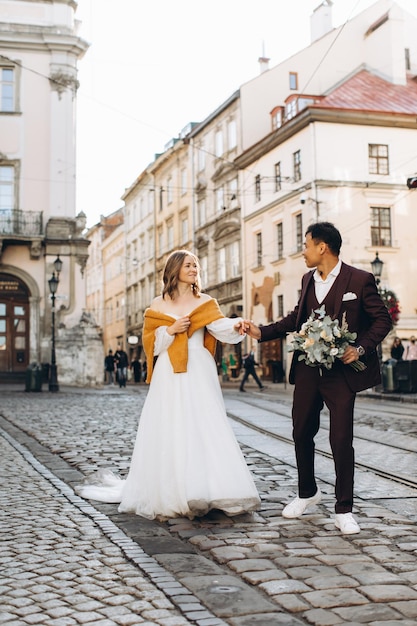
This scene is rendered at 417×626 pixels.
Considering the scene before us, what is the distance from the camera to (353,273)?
16.8 ft

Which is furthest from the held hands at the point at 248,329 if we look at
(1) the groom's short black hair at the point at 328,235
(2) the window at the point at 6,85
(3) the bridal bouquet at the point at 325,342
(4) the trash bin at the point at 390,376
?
(2) the window at the point at 6,85

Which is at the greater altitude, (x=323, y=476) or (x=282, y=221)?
(x=282, y=221)

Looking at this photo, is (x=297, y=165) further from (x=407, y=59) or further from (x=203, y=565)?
(x=203, y=565)

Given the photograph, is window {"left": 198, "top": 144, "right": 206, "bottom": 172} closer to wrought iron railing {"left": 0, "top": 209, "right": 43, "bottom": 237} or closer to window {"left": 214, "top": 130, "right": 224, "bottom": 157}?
window {"left": 214, "top": 130, "right": 224, "bottom": 157}

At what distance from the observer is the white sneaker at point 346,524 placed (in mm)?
4801

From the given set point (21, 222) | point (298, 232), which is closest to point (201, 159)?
point (298, 232)

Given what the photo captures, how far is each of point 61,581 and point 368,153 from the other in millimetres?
31987

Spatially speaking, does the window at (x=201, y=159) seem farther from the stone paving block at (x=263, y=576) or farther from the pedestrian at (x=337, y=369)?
the stone paving block at (x=263, y=576)

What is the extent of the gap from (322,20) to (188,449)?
39.5 metres

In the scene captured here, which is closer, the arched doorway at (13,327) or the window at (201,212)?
the arched doorway at (13,327)

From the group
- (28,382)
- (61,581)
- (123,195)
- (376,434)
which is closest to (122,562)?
(61,581)

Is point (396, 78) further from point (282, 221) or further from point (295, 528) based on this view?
point (295, 528)

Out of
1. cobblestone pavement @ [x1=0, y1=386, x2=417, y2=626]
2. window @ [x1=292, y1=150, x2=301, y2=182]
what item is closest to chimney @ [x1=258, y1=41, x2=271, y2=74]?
window @ [x1=292, y1=150, x2=301, y2=182]

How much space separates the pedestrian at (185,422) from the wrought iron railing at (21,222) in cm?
2495
